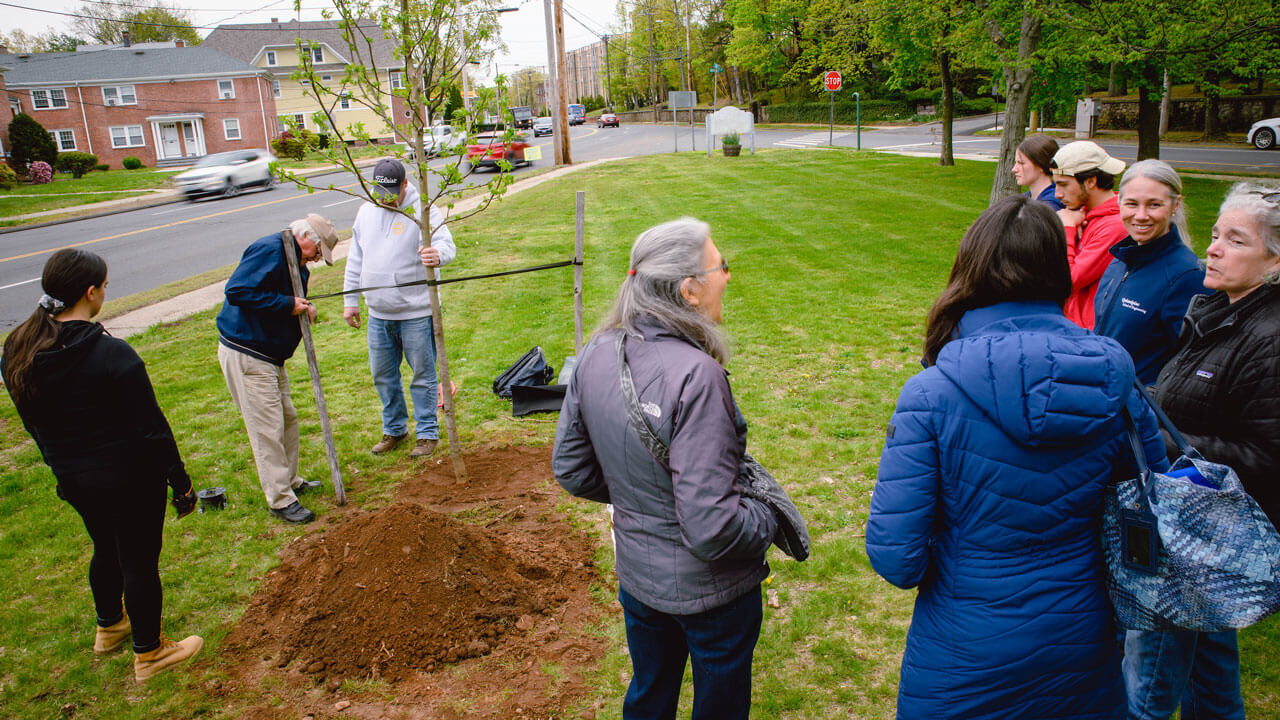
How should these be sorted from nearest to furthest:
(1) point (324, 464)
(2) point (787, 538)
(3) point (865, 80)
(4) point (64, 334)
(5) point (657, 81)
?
(2) point (787, 538) < (4) point (64, 334) < (1) point (324, 464) < (3) point (865, 80) < (5) point (657, 81)

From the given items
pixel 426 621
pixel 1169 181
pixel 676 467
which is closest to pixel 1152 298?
pixel 1169 181

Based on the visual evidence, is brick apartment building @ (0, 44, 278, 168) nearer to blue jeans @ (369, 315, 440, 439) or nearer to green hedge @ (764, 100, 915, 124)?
green hedge @ (764, 100, 915, 124)

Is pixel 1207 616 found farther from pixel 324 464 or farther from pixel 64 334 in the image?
pixel 324 464

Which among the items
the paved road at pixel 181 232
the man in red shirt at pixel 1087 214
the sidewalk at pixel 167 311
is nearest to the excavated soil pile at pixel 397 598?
the man in red shirt at pixel 1087 214

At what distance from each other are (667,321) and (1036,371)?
931mm

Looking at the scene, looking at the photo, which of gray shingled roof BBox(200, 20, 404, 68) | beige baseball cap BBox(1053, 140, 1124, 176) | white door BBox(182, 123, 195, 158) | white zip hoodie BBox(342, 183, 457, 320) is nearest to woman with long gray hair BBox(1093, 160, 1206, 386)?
beige baseball cap BBox(1053, 140, 1124, 176)

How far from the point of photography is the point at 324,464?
5.57m

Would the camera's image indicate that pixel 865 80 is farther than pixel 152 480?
Yes

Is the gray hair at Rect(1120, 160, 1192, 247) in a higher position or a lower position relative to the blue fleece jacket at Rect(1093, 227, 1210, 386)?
higher

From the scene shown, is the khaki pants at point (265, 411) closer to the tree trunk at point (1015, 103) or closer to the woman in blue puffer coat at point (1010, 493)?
→ the woman in blue puffer coat at point (1010, 493)

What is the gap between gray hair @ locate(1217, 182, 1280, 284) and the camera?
7.86 ft

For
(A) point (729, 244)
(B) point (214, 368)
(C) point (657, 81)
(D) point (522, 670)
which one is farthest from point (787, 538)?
(C) point (657, 81)

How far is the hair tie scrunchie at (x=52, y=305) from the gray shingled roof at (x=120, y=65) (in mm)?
55968

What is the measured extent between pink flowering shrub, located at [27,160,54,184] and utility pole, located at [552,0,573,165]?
22572 mm
